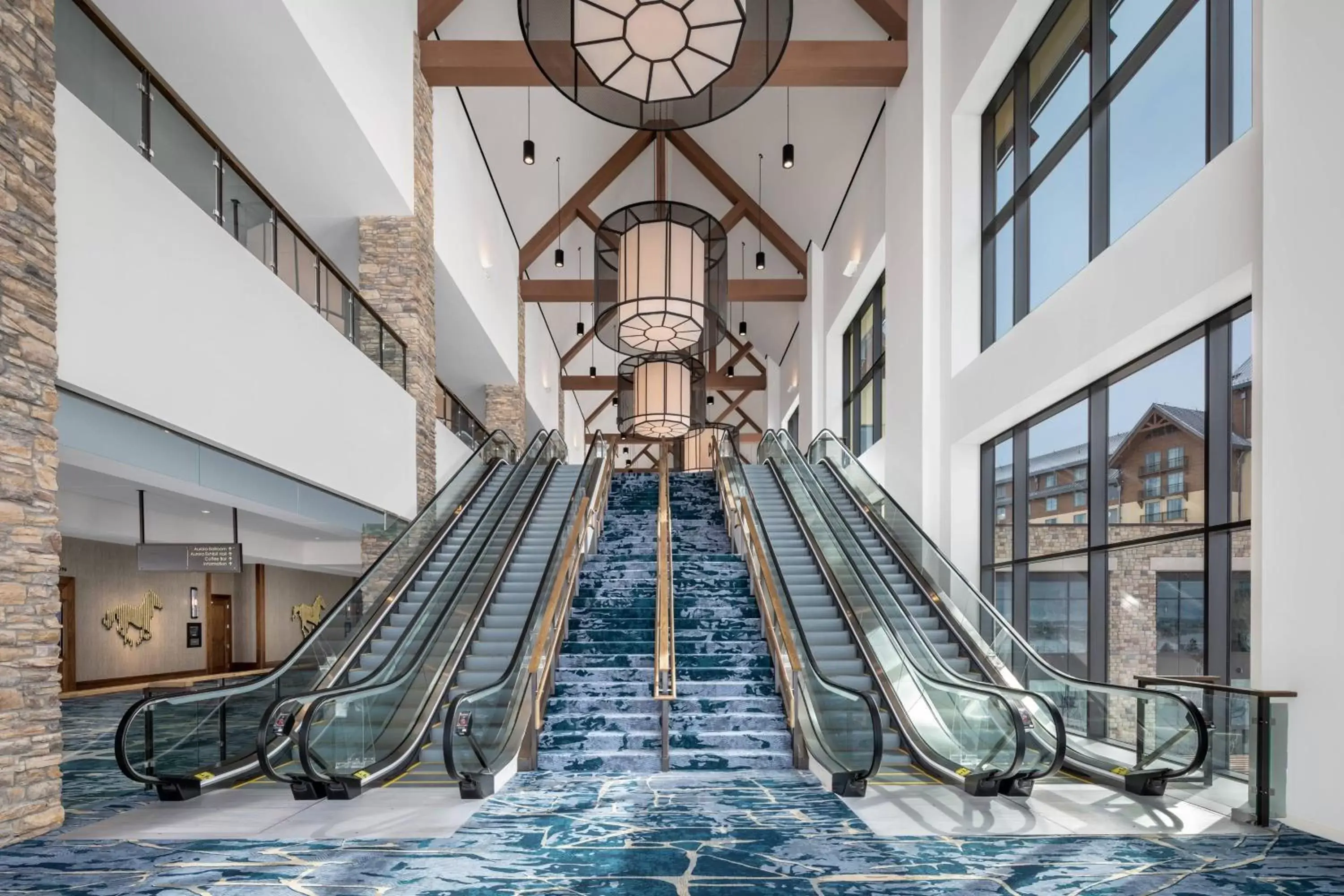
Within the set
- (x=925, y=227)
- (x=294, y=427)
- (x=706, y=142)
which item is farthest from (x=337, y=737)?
(x=706, y=142)

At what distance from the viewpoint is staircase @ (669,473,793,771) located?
7.71 meters

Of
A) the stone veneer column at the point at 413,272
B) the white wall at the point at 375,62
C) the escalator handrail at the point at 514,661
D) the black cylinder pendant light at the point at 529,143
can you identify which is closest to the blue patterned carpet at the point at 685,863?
the escalator handrail at the point at 514,661

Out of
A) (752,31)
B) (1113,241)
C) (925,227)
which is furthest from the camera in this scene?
(925,227)

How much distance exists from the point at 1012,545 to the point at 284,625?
16940 mm

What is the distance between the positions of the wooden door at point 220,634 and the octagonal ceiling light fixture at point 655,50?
16160 millimetres

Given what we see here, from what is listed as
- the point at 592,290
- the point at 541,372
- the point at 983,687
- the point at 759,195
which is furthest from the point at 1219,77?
the point at 541,372

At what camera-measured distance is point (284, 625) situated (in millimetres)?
20953

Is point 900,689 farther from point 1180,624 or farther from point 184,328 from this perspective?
point 184,328

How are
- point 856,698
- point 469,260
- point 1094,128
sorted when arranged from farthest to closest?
point 469,260
point 1094,128
point 856,698

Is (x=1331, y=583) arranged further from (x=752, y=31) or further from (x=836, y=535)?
(x=836, y=535)

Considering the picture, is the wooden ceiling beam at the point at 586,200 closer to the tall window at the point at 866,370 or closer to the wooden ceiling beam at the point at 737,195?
the wooden ceiling beam at the point at 737,195

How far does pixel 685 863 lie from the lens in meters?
4.59

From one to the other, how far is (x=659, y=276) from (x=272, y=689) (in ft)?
23.9

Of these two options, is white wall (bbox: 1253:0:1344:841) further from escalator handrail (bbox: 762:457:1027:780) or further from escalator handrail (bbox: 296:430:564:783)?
escalator handrail (bbox: 296:430:564:783)
